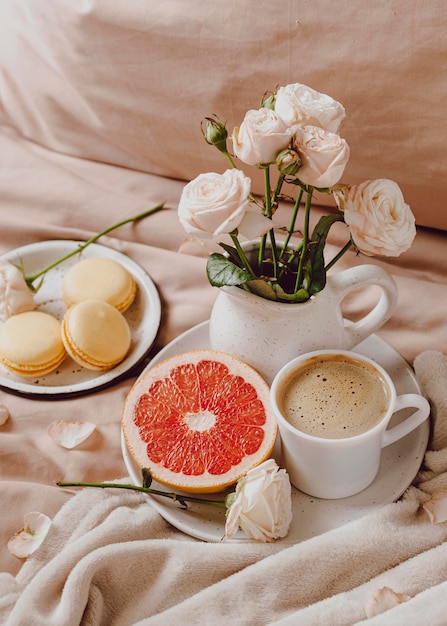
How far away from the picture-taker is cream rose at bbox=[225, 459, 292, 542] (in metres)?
0.77

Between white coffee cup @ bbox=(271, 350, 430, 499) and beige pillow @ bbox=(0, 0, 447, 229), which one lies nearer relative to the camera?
white coffee cup @ bbox=(271, 350, 430, 499)

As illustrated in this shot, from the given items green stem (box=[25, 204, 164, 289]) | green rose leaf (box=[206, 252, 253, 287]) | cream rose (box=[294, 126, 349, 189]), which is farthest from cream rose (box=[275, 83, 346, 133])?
green stem (box=[25, 204, 164, 289])

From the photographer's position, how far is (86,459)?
3.03ft

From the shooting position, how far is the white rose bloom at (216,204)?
0.71m

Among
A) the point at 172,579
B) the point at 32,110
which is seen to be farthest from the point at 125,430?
the point at 32,110

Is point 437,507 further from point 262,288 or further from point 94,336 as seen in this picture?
point 94,336

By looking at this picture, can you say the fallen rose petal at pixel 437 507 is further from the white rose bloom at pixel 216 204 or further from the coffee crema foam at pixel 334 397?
the white rose bloom at pixel 216 204

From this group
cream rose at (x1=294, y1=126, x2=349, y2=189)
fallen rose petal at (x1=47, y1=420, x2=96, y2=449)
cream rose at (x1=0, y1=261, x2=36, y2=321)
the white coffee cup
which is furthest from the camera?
cream rose at (x1=0, y1=261, x2=36, y2=321)

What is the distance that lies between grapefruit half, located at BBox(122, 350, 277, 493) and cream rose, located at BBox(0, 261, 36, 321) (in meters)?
0.26

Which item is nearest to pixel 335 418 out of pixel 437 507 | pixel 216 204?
pixel 437 507

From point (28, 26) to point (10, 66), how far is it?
0.27 feet

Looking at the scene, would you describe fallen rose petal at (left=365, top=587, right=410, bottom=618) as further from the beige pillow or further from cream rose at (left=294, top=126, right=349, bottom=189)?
the beige pillow

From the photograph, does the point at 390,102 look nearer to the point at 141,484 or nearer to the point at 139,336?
the point at 139,336

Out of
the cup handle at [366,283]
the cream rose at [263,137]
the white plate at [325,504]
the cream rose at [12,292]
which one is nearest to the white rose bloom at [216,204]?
the cream rose at [263,137]
